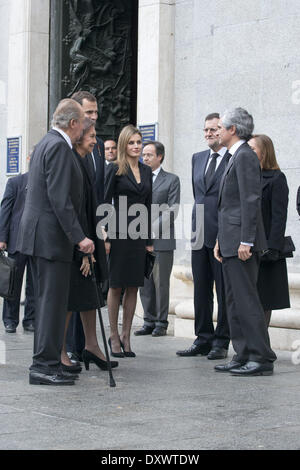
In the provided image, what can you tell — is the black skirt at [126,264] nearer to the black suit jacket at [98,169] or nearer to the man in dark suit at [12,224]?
the black suit jacket at [98,169]

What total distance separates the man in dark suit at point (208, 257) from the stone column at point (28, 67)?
526cm

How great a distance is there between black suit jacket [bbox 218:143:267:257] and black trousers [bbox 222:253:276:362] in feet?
0.47

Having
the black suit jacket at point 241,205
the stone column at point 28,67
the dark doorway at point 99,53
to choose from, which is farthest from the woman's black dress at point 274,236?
the stone column at point 28,67

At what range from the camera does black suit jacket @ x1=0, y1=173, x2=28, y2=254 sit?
10.4m

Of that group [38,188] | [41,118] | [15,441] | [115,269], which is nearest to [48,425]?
[15,441]

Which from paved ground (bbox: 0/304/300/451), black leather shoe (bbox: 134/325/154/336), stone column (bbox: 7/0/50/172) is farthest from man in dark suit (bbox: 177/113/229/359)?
stone column (bbox: 7/0/50/172)

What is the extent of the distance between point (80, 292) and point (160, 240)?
3078mm

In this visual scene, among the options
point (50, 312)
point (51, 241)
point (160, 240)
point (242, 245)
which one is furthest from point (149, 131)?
point (50, 312)

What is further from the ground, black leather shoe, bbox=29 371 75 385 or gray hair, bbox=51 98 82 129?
gray hair, bbox=51 98 82 129

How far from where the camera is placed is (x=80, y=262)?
7387 mm

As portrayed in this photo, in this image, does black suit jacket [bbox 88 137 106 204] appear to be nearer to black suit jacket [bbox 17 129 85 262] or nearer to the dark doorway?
black suit jacket [bbox 17 129 85 262]

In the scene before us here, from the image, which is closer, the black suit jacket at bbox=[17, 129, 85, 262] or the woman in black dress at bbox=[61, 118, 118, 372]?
the black suit jacket at bbox=[17, 129, 85, 262]

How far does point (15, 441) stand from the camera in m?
5.06

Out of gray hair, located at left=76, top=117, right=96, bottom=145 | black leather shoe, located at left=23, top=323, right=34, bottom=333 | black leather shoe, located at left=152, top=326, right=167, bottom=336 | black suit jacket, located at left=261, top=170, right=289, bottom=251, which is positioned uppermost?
gray hair, located at left=76, top=117, right=96, bottom=145
